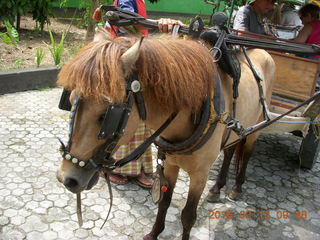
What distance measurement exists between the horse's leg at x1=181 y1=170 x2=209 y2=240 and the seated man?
2.25m

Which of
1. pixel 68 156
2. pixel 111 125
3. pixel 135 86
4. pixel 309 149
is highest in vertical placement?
pixel 135 86

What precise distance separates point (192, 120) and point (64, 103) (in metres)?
0.77

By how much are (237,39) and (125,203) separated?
1.87m

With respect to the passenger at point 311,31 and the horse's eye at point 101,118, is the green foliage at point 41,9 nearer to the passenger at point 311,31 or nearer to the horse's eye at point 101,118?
the passenger at point 311,31

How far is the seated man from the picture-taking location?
3.81 meters

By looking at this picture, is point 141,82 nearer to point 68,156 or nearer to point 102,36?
point 102,36

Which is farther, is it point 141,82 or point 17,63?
point 17,63

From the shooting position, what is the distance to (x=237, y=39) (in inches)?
88.8

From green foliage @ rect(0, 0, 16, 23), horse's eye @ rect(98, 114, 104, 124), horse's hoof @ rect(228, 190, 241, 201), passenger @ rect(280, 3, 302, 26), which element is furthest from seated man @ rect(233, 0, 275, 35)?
green foliage @ rect(0, 0, 16, 23)

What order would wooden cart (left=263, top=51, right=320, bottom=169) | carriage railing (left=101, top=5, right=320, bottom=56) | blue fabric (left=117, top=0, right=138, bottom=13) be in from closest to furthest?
1. carriage railing (left=101, top=5, right=320, bottom=56)
2. blue fabric (left=117, top=0, right=138, bottom=13)
3. wooden cart (left=263, top=51, right=320, bottom=169)

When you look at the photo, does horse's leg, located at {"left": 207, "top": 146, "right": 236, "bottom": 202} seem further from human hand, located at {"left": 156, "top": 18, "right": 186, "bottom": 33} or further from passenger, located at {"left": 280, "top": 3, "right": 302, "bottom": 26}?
passenger, located at {"left": 280, "top": 3, "right": 302, "bottom": 26}

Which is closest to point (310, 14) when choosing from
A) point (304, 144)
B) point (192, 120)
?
point (304, 144)

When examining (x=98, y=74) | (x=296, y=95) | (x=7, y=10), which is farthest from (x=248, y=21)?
(x=7, y=10)

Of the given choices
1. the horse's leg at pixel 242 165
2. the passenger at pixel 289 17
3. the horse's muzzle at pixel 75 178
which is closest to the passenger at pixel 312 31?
the passenger at pixel 289 17
